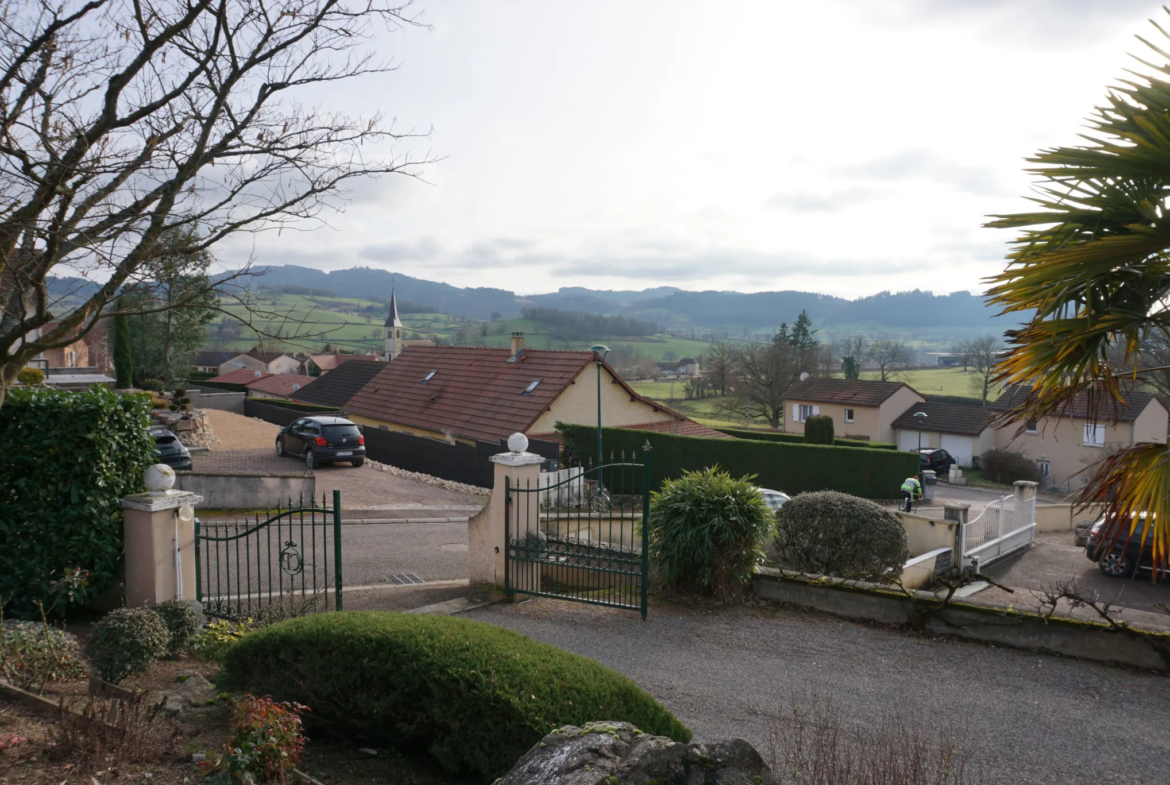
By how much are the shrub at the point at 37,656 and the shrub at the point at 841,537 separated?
8.21 meters

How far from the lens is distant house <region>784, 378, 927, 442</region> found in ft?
165

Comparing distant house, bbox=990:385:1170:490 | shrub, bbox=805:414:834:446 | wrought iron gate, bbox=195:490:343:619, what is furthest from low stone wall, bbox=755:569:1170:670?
distant house, bbox=990:385:1170:490

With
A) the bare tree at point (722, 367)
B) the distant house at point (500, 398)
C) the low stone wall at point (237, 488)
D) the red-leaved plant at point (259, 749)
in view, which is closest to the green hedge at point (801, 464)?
the distant house at point (500, 398)

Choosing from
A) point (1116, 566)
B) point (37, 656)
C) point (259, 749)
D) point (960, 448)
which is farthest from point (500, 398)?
point (960, 448)

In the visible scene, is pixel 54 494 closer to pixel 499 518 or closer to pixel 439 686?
pixel 499 518

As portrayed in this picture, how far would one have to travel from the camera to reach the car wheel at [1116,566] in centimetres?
1430

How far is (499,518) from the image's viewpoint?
950 centimetres

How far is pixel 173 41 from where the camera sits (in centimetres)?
703

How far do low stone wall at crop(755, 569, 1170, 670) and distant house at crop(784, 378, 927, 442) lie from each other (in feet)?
140

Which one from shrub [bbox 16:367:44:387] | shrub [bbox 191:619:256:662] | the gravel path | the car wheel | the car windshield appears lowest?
the car wheel

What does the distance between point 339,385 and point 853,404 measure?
32.1 metres

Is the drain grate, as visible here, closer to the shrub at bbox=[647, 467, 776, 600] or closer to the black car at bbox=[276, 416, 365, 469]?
the shrub at bbox=[647, 467, 776, 600]

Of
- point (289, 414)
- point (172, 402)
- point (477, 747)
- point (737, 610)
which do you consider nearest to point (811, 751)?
point (477, 747)

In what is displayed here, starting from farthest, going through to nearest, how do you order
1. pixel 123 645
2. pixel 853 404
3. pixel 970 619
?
1. pixel 853 404
2. pixel 970 619
3. pixel 123 645
